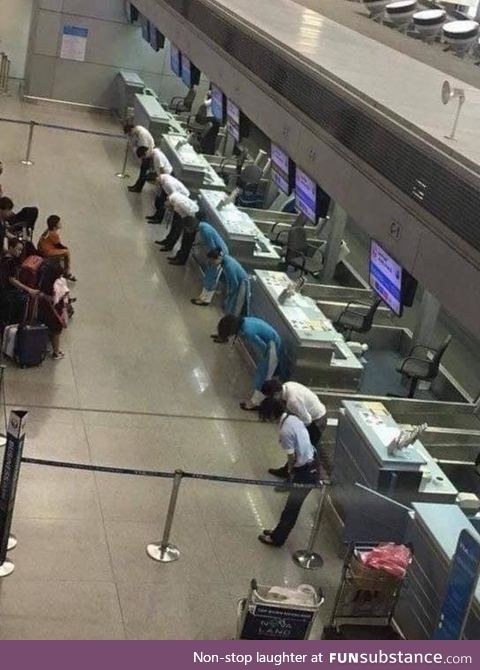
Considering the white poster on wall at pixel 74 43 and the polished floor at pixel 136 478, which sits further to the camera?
the white poster on wall at pixel 74 43

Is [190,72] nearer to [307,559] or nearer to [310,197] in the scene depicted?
[310,197]

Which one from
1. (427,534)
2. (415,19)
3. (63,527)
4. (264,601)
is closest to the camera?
(264,601)

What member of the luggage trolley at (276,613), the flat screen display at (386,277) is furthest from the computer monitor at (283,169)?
the luggage trolley at (276,613)

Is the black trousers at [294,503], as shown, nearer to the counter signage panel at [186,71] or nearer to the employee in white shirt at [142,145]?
the employee in white shirt at [142,145]

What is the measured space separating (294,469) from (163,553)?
4.38 ft

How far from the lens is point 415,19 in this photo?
49.6ft

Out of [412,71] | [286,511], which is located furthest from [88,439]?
[412,71]

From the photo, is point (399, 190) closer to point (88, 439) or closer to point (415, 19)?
point (88, 439)

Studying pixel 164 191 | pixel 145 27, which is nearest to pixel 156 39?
pixel 145 27

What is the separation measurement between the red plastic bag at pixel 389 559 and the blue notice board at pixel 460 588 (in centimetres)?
69

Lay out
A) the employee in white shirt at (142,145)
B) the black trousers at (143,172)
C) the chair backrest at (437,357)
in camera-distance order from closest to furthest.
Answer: the chair backrest at (437,357), the black trousers at (143,172), the employee in white shirt at (142,145)

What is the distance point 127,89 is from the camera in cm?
2195

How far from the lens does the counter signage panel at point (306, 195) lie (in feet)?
36.2

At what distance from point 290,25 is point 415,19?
265cm
